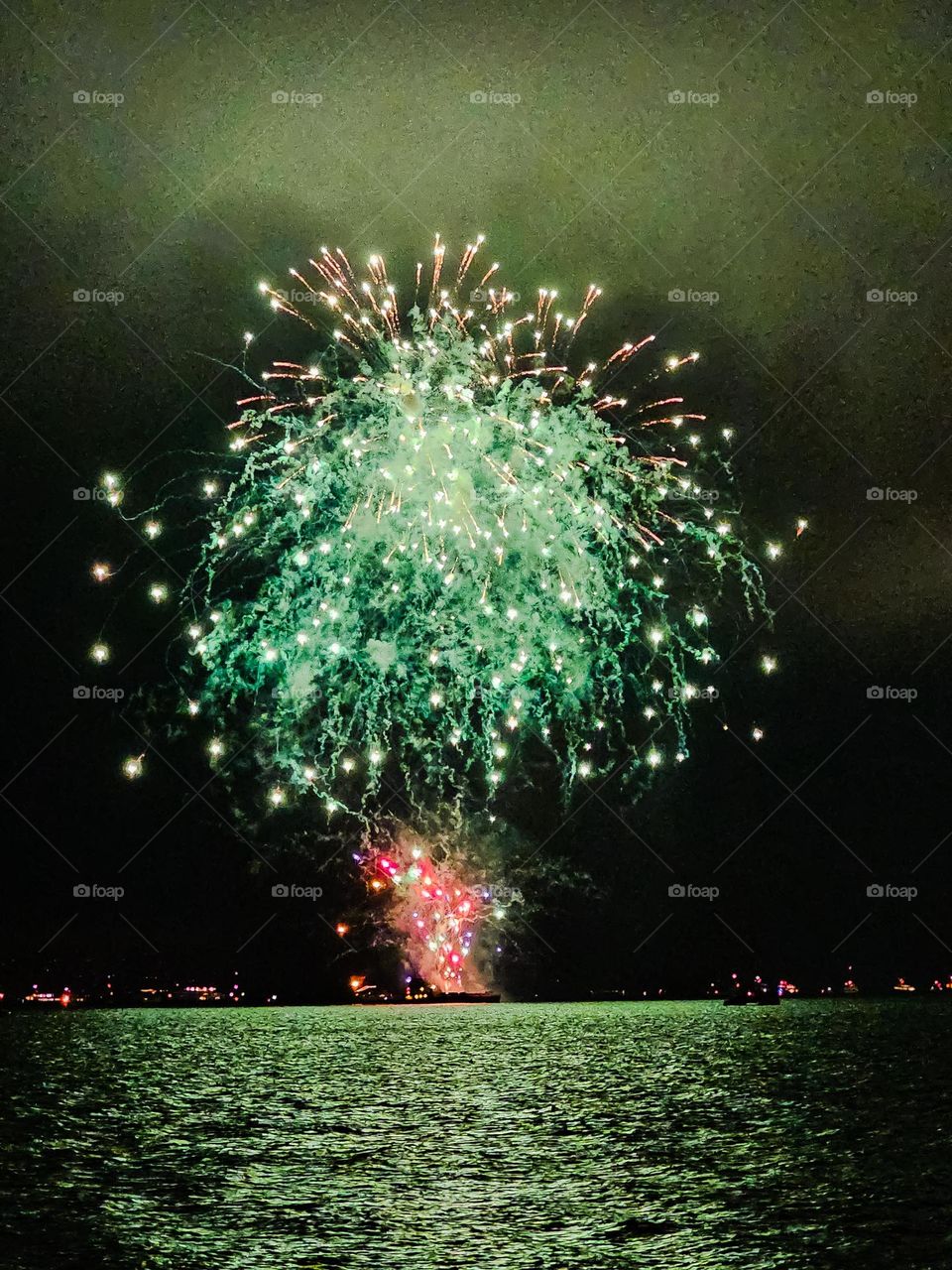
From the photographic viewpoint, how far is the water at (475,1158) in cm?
411

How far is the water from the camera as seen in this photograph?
13.5 ft

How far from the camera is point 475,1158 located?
5.53m

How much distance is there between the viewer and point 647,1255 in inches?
157

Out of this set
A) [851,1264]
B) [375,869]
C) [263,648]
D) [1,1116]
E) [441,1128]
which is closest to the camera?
[851,1264]

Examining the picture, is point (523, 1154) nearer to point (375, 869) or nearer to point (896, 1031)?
point (896, 1031)

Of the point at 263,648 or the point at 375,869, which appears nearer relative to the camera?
the point at 263,648

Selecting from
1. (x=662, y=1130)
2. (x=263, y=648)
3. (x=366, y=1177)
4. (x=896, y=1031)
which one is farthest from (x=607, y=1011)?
(x=366, y=1177)

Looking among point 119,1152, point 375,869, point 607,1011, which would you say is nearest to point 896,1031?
point 607,1011

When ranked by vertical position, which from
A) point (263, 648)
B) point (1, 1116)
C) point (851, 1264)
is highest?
point (263, 648)

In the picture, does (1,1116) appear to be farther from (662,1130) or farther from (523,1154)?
(662,1130)

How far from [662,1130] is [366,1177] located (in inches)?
74.6

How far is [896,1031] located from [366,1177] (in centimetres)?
1007

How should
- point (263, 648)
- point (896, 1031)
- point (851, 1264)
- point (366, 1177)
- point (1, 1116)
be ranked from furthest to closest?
point (263, 648), point (896, 1031), point (1, 1116), point (366, 1177), point (851, 1264)

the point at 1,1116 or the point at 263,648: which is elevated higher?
the point at 263,648
